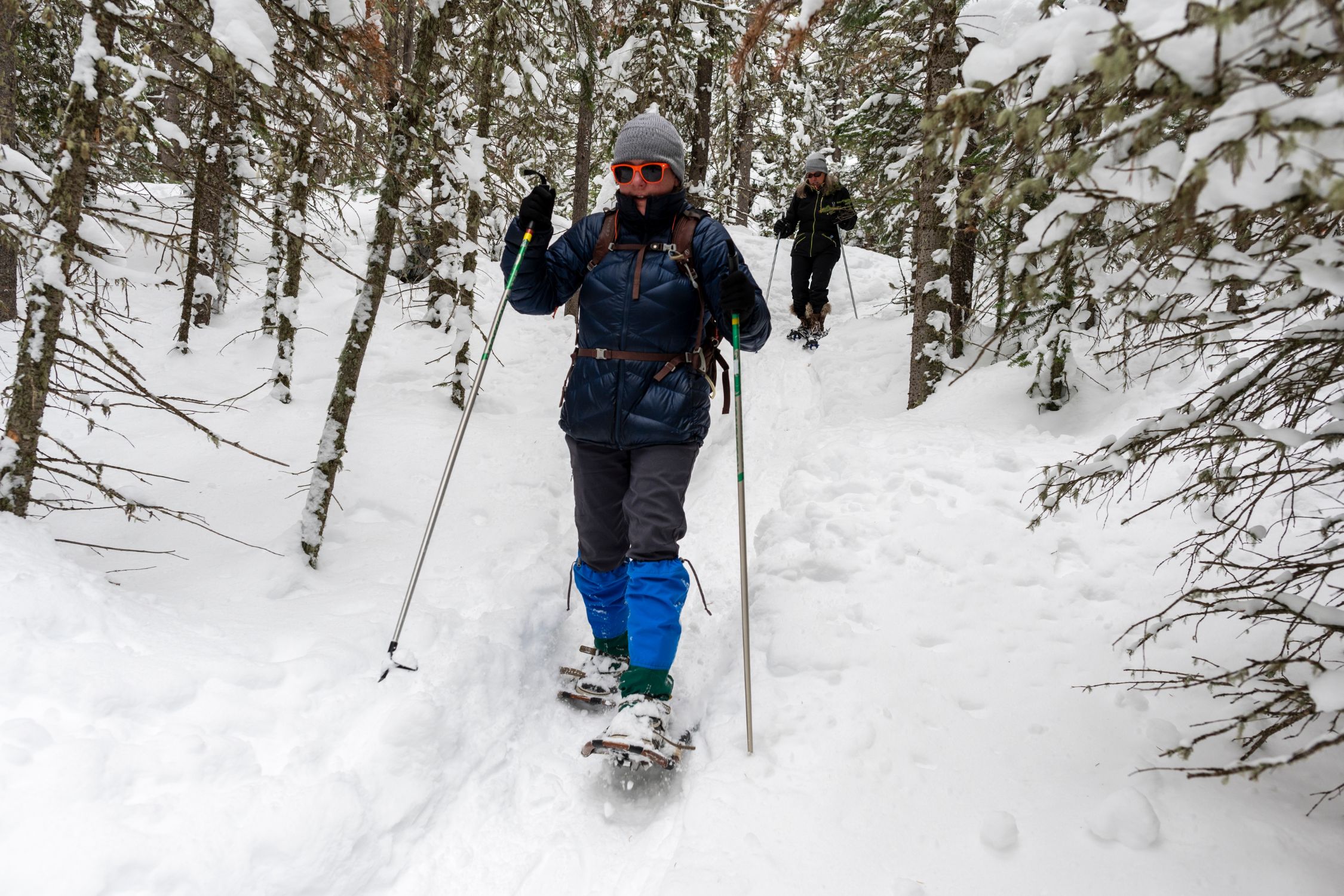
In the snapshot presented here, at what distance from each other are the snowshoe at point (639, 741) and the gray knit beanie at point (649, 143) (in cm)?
265

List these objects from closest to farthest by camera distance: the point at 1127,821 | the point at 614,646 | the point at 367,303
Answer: the point at 1127,821 < the point at 614,646 < the point at 367,303

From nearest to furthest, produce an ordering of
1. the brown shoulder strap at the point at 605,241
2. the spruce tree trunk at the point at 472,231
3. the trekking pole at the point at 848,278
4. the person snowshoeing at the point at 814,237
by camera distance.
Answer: the brown shoulder strap at the point at 605,241, the spruce tree trunk at the point at 472,231, the person snowshoeing at the point at 814,237, the trekking pole at the point at 848,278

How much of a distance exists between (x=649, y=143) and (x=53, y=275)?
3.10 metres

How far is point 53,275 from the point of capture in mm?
3645

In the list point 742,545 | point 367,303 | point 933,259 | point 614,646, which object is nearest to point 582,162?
point 933,259

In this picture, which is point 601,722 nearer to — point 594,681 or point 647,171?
point 594,681

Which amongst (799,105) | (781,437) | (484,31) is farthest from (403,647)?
(799,105)

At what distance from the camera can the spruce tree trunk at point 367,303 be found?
5039 millimetres

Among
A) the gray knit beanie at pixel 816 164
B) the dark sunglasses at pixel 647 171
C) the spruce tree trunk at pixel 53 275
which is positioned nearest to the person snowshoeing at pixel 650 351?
the dark sunglasses at pixel 647 171

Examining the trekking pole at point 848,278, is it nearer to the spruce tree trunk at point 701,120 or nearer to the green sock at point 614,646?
the spruce tree trunk at point 701,120

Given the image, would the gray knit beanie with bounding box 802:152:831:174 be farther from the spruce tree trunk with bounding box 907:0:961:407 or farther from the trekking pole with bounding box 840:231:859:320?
the spruce tree trunk with bounding box 907:0:961:407

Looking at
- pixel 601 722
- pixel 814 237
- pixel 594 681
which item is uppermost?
pixel 814 237

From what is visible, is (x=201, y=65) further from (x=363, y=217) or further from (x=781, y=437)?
(x=363, y=217)

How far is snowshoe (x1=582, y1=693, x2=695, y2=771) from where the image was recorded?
324cm
